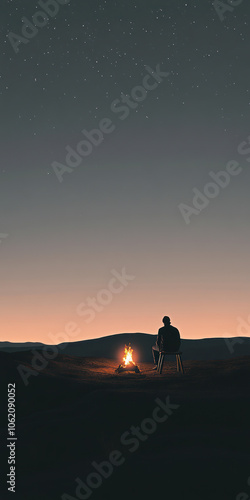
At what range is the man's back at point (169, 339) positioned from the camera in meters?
13.1

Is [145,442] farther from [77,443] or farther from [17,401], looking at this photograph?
[17,401]

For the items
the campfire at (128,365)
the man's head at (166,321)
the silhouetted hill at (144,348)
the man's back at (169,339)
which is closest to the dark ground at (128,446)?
the man's back at (169,339)

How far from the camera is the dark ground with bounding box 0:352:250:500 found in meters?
5.34

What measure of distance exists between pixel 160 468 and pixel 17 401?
4.46 meters

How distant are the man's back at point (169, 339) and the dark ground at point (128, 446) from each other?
7.48ft

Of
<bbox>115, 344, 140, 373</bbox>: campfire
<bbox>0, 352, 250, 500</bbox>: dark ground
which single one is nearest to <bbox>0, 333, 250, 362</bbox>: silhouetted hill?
<bbox>115, 344, 140, 373</bbox>: campfire

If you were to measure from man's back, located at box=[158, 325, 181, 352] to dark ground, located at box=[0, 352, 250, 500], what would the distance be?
2.28m

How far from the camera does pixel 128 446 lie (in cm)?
650

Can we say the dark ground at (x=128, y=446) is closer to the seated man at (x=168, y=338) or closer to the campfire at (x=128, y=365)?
the seated man at (x=168, y=338)

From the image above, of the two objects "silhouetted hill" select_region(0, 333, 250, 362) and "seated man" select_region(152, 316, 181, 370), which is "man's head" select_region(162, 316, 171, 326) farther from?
"silhouetted hill" select_region(0, 333, 250, 362)

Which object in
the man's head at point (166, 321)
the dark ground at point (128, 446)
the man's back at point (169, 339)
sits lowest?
the dark ground at point (128, 446)

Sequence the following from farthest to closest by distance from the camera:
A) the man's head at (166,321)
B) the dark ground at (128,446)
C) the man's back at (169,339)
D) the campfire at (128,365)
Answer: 1. the campfire at (128,365)
2. the man's head at (166,321)
3. the man's back at (169,339)
4. the dark ground at (128,446)

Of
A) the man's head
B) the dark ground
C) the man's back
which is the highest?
the man's head

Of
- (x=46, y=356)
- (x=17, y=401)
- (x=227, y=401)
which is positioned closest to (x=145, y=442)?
(x=227, y=401)
